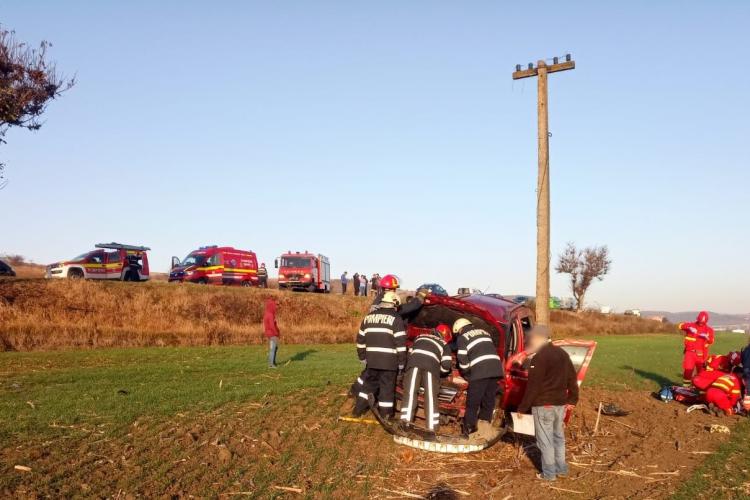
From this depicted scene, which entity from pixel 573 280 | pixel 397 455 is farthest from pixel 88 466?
pixel 573 280

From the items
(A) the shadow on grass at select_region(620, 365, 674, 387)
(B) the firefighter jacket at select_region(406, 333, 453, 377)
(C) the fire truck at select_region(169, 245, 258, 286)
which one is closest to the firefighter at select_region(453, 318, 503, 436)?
(B) the firefighter jacket at select_region(406, 333, 453, 377)

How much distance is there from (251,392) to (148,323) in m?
16.7

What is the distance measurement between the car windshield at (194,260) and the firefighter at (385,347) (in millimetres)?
30924

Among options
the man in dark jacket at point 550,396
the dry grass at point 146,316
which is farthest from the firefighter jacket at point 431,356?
the dry grass at point 146,316

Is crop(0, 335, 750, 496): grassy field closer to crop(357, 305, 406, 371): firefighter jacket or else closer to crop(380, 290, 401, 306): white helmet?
crop(357, 305, 406, 371): firefighter jacket

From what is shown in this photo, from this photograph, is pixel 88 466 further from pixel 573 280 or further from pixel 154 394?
pixel 573 280

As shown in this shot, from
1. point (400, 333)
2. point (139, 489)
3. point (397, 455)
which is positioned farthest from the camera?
point (400, 333)

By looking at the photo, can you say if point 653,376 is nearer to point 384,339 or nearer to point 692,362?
point 692,362

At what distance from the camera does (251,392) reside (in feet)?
40.7

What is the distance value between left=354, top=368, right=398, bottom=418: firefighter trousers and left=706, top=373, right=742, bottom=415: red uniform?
22.7 feet

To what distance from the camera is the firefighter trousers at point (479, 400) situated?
903cm

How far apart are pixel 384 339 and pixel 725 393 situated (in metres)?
7.31

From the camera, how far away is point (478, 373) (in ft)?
29.5

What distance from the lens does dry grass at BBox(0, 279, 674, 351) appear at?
24.2m
